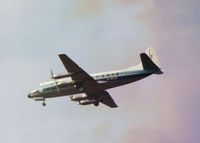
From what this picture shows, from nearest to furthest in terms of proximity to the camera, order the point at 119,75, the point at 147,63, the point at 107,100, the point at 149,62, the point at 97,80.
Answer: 1. the point at 149,62
2. the point at 147,63
3. the point at 119,75
4. the point at 97,80
5. the point at 107,100

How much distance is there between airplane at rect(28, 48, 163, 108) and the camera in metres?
75.6

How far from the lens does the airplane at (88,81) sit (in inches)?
2975

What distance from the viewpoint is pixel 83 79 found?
77.7 m

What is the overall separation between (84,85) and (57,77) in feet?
15.2

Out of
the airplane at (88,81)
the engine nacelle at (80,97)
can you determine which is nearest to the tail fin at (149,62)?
the airplane at (88,81)

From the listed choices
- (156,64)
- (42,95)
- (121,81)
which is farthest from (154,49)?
(42,95)

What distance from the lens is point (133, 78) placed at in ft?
252

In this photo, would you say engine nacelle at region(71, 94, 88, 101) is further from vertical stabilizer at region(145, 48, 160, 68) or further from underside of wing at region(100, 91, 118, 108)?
vertical stabilizer at region(145, 48, 160, 68)

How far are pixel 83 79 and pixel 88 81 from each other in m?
0.90

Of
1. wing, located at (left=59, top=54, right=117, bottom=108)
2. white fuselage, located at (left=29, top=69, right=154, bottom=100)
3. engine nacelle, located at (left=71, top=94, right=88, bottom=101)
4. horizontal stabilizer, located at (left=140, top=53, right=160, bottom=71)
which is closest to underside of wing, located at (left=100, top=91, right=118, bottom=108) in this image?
wing, located at (left=59, top=54, right=117, bottom=108)

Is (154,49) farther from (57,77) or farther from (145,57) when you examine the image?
(57,77)

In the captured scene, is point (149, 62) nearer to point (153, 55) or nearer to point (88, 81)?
point (153, 55)

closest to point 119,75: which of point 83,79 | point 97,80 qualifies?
point 97,80

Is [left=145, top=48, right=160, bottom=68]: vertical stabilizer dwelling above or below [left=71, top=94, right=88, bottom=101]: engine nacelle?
above
